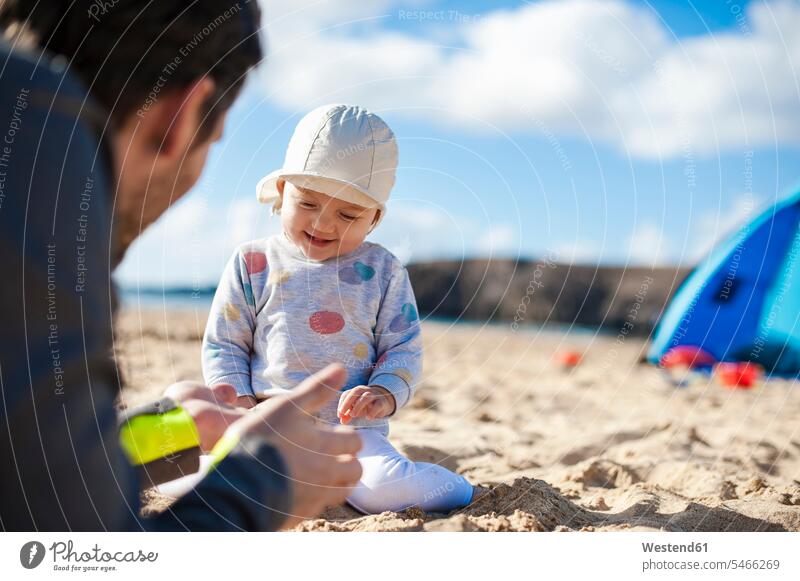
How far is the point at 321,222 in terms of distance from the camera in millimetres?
2277

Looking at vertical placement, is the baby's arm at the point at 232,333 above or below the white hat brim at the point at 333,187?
below

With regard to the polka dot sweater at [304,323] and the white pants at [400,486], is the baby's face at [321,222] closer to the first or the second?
the polka dot sweater at [304,323]

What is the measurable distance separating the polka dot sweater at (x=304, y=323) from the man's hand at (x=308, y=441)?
109 cm

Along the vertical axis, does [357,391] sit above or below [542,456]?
above

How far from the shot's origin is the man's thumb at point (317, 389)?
115cm

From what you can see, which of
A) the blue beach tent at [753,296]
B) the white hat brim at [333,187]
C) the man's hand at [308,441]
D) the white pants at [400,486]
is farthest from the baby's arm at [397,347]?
the blue beach tent at [753,296]

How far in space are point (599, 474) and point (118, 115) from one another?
205cm

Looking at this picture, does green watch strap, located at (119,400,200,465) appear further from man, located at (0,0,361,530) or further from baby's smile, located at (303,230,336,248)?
baby's smile, located at (303,230,336,248)

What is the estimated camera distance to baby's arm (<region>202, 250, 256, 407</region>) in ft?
7.61

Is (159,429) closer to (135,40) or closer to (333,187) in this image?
(135,40)

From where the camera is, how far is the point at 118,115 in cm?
122

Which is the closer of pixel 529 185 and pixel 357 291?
pixel 357 291
